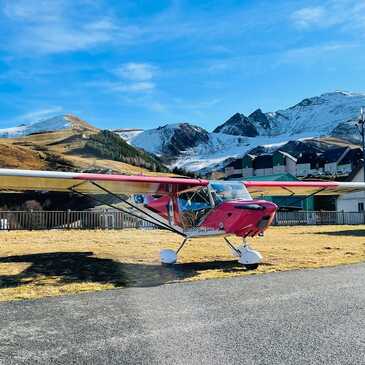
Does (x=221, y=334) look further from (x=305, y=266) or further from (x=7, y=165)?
(x=7, y=165)

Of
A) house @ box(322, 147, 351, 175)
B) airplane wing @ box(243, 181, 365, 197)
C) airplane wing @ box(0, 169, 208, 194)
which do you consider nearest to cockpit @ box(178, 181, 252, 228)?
airplane wing @ box(0, 169, 208, 194)

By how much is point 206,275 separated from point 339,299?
3.95 metres

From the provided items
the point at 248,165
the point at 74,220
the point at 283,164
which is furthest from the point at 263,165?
the point at 74,220

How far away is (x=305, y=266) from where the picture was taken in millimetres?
12320

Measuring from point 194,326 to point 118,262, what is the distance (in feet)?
25.0

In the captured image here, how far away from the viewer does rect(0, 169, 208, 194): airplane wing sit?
11.8 meters

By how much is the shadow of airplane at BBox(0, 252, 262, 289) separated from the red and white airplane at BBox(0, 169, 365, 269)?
767mm

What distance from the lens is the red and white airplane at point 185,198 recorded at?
37.8 feet

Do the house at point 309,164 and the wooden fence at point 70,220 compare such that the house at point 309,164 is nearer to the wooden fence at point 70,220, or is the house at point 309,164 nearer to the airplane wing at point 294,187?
the wooden fence at point 70,220

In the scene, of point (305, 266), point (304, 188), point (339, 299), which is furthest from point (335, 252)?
point (339, 299)

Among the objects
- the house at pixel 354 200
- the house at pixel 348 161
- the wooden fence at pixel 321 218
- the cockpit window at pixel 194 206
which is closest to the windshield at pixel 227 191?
the cockpit window at pixel 194 206

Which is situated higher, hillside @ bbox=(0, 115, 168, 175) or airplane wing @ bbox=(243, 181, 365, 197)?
hillside @ bbox=(0, 115, 168, 175)

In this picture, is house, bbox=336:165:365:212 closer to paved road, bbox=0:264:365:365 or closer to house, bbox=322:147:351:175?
paved road, bbox=0:264:365:365

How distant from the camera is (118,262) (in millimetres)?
13266
